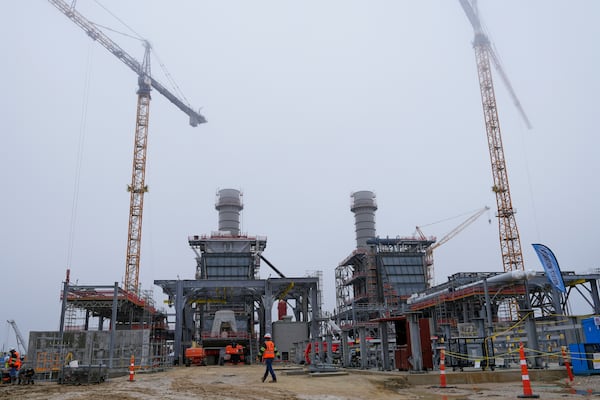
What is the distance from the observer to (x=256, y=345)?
163 ft

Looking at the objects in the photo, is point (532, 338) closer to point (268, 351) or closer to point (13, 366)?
point (268, 351)

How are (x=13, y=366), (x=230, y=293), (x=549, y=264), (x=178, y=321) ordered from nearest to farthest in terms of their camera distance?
(x=13, y=366) → (x=549, y=264) → (x=178, y=321) → (x=230, y=293)

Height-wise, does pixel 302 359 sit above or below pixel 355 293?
below

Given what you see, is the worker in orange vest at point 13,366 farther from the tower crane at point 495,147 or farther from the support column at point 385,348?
the tower crane at point 495,147

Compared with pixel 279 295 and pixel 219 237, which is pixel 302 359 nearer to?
pixel 279 295

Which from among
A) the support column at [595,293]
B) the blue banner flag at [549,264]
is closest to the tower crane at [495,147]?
the support column at [595,293]

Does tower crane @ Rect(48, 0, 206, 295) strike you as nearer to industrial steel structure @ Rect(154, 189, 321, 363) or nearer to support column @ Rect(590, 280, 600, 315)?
industrial steel structure @ Rect(154, 189, 321, 363)

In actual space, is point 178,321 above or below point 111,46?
below

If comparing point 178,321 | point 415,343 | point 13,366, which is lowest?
point 13,366

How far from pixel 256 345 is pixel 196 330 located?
14756 millimetres

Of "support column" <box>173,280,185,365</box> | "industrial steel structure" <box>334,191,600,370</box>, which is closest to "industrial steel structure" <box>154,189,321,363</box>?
"support column" <box>173,280,185,365</box>

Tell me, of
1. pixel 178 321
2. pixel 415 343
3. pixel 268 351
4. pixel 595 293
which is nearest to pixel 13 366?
pixel 268 351

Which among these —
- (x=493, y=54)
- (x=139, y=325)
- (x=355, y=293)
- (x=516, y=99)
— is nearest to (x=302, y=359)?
(x=139, y=325)

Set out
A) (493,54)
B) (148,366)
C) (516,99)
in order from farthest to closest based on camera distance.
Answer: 1. (516,99)
2. (493,54)
3. (148,366)
